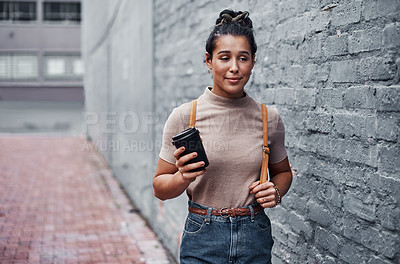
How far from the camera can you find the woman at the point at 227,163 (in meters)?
2.16

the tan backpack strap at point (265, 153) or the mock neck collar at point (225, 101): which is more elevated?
the mock neck collar at point (225, 101)

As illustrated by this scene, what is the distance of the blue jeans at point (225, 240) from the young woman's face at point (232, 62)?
57 cm

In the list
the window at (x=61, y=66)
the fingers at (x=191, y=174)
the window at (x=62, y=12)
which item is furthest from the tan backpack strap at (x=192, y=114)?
the window at (x=62, y=12)

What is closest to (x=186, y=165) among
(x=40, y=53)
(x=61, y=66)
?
(x=61, y=66)

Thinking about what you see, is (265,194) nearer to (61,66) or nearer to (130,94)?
(130,94)

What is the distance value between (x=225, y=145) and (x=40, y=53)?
28.4 metres

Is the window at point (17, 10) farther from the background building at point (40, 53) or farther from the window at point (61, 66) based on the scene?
the window at point (61, 66)

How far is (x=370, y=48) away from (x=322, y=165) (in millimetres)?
706

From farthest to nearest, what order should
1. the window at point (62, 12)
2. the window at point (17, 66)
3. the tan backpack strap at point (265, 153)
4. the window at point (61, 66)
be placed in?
the window at point (61, 66) → the window at point (62, 12) → the window at point (17, 66) → the tan backpack strap at point (265, 153)

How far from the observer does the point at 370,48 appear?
2.19 meters

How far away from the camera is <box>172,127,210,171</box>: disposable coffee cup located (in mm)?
1960

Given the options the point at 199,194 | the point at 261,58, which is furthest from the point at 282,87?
the point at 199,194

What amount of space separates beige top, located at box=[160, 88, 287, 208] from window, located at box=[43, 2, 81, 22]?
2805 centimetres

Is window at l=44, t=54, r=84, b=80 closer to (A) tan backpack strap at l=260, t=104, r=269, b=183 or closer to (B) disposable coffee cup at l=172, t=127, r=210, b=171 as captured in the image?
(A) tan backpack strap at l=260, t=104, r=269, b=183
